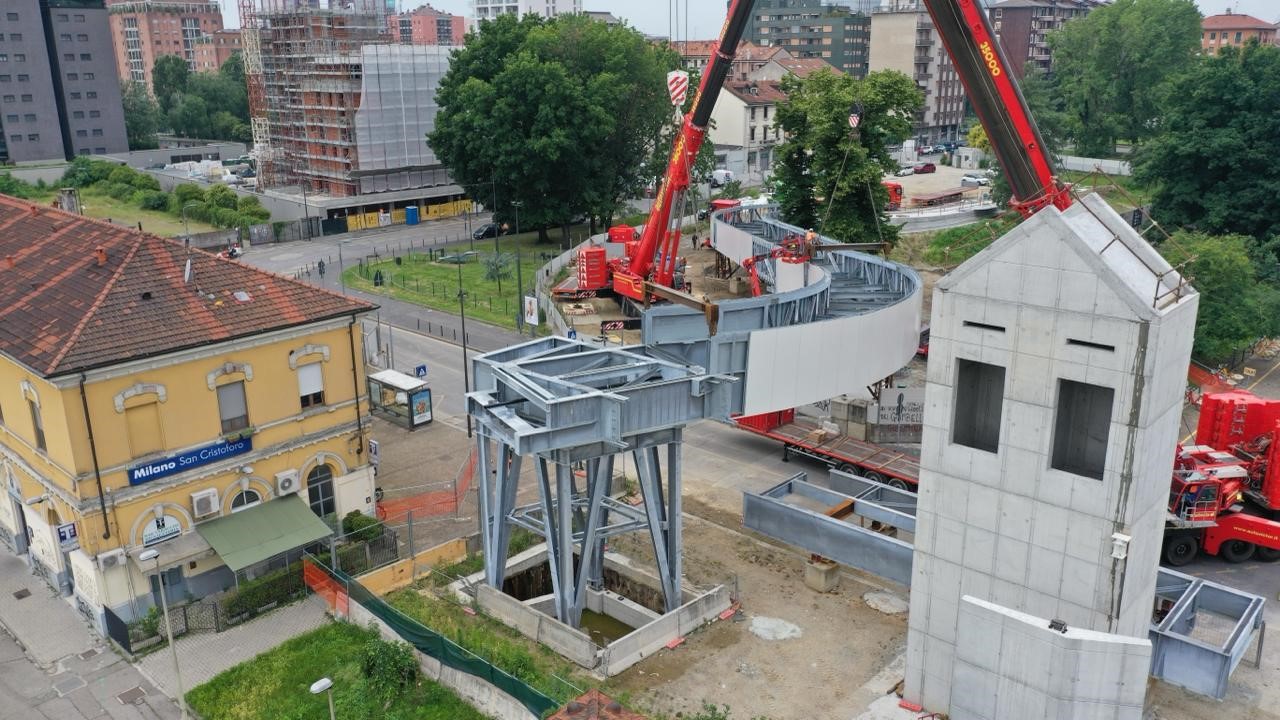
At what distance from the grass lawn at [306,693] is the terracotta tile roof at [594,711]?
4030mm

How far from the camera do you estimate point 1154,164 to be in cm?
6538

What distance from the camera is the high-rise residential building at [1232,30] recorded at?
152 meters

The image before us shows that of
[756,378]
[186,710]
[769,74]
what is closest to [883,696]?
[756,378]

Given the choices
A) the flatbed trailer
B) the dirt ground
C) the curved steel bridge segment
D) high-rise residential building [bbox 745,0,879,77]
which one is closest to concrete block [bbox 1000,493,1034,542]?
the dirt ground

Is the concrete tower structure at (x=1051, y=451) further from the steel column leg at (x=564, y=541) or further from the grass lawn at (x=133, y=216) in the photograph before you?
the grass lawn at (x=133, y=216)

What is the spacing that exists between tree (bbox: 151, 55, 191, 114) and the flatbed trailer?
464 feet

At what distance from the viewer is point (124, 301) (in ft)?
93.2

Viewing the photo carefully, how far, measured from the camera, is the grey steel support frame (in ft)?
77.5

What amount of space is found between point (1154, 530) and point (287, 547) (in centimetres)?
2251

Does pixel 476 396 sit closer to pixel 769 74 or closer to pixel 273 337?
pixel 273 337

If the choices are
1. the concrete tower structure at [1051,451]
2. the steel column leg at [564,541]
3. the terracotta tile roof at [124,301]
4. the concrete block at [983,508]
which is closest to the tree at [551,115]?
the terracotta tile roof at [124,301]

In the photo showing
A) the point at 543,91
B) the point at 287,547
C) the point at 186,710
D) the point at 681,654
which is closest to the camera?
the point at 186,710

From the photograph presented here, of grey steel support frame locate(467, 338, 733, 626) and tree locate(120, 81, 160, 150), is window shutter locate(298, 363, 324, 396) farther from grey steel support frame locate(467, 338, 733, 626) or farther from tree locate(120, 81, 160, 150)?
tree locate(120, 81, 160, 150)

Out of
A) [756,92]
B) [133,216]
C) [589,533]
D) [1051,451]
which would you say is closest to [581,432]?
[589,533]
